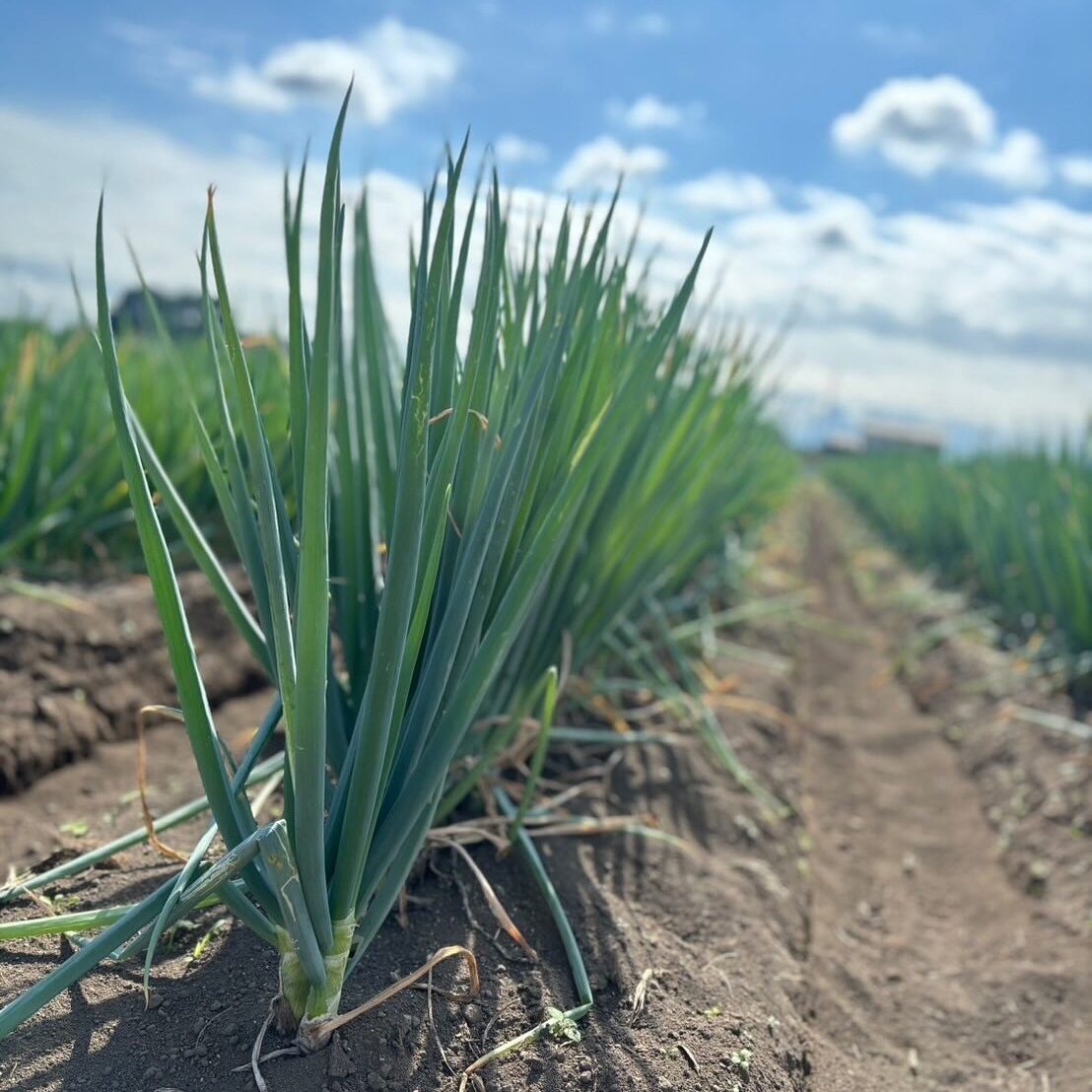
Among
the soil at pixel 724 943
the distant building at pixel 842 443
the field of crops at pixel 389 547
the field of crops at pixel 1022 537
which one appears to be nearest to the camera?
the field of crops at pixel 389 547

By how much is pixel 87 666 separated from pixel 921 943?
1947mm

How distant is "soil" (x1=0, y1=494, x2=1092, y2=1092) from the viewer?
44.8 inches

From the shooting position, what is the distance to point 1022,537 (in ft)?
13.4

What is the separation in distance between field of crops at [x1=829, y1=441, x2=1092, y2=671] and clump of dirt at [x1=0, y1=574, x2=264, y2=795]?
2660 millimetres

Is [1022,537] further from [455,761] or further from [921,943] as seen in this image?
[455,761]

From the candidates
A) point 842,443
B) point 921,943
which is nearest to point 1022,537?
point 921,943

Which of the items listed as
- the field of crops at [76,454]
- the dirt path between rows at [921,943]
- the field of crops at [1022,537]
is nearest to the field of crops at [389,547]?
the dirt path between rows at [921,943]

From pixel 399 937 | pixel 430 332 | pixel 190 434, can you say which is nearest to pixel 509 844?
pixel 399 937

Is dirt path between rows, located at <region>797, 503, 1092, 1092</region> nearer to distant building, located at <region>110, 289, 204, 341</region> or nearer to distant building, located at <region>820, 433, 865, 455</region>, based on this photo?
distant building, located at <region>110, 289, 204, 341</region>

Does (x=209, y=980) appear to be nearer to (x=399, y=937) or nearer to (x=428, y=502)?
(x=399, y=937)

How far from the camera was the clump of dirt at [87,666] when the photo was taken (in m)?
2.20

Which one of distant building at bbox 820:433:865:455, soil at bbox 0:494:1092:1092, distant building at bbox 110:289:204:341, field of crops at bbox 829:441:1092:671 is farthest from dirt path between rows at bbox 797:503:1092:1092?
distant building at bbox 820:433:865:455

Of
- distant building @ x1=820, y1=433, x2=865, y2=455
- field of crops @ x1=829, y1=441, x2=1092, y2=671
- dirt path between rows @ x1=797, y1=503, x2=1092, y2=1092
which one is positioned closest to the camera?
dirt path between rows @ x1=797, y1=503, x2=1092, y2=1092

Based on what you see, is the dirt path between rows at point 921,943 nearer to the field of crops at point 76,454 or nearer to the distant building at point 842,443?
the field of crops at point 76,454
